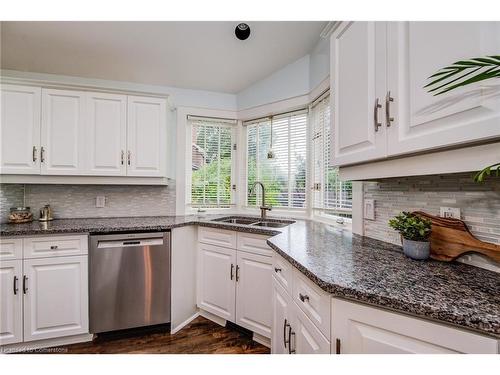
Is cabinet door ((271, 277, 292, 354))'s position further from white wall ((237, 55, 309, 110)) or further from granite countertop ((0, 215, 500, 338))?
white wall ((237, 55, 309, 110))

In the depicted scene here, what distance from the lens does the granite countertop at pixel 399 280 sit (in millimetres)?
619

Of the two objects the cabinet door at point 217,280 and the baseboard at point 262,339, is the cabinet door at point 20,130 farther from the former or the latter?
the baseboard at point 262,339

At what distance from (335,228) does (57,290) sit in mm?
2200

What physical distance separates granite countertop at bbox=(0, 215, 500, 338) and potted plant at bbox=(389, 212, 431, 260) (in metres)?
0.04

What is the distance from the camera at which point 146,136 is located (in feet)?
7.73

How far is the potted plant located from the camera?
104cm

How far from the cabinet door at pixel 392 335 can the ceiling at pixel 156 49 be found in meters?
2.09

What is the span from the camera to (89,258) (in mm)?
1912

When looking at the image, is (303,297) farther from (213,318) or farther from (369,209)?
(213,318)

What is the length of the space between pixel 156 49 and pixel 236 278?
213 centimetres

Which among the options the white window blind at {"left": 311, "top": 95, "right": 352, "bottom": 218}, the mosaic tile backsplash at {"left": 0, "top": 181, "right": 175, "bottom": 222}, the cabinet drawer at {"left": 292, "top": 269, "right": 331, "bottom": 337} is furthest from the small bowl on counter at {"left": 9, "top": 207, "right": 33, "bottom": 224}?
the white window blind at {"left": 311, "top": 95, "right": 352, "bottom": 218}

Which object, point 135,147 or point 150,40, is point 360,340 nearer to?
point 135,147

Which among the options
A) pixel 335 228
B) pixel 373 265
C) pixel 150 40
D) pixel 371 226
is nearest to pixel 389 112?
pixel 373 265

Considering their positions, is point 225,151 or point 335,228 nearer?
point 335,228
